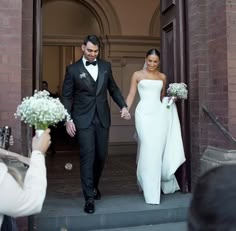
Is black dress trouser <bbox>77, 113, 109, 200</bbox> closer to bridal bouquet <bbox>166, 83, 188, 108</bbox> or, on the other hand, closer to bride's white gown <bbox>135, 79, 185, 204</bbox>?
bride's white gown <bbox>135, 79, 185, 204</bbox>

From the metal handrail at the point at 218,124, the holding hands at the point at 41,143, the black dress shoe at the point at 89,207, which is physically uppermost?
the metal handrail at the point at 218,124

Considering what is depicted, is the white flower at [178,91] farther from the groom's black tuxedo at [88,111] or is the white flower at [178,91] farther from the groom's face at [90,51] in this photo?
the groom's face at [90,51]

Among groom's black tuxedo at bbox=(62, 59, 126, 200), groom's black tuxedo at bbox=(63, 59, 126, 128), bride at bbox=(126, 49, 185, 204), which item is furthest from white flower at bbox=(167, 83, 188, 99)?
groom's black tuxedo at bbox=(63, 59, 126, 128)

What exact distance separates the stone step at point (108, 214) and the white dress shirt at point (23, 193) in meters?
2.37

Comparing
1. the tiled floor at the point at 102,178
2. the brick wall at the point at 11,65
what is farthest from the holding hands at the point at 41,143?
the tiled floor at the point at 102,178

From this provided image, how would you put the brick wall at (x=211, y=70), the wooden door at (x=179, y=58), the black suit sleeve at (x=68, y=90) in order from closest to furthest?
the black suit sleeve at (x=68, y=90) → the brick wall at (x=211, y=70) → the wooden door at (x=179, y=58)

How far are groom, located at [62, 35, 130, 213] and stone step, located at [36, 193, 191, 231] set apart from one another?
146 mm

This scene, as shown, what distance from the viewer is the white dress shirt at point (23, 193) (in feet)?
5.57

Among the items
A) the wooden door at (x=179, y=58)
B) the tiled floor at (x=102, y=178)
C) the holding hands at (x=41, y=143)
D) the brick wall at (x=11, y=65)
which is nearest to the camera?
the holding hands at (x=41, y=143)

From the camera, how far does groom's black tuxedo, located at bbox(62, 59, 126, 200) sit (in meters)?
4.32

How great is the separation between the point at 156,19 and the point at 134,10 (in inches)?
26.3

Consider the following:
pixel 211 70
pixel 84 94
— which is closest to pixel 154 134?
pixel 84 94

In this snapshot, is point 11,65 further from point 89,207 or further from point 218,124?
point 218,124

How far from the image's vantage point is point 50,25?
1094cm
